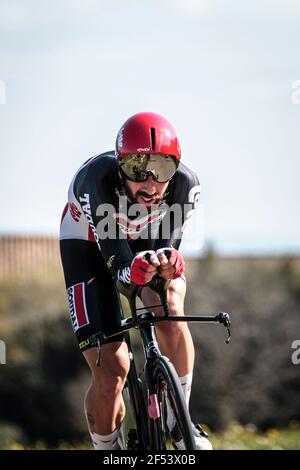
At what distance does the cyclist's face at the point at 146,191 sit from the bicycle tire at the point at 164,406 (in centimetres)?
115

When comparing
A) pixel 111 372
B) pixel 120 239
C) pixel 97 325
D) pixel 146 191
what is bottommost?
pixel 111 372

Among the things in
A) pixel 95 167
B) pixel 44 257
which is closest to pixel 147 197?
pixel 95 167

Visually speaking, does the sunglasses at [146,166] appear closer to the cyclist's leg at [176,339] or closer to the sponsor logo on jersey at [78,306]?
the cyclist's leg at [176,339]

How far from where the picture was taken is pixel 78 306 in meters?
8.29

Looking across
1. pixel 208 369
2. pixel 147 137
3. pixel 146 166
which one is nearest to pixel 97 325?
pixel 146 166

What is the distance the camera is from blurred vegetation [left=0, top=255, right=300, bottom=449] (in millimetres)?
35031

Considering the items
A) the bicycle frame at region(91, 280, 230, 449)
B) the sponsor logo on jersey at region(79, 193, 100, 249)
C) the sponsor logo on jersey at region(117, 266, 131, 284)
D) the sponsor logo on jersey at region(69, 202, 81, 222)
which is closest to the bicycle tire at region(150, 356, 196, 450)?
the bicycle frame at region(91, 280, 230, 449)

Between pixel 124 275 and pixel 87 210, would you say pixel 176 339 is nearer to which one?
pixel 124 275

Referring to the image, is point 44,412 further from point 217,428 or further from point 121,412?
point 121,412

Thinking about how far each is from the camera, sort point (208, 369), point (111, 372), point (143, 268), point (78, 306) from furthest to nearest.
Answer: point (208, 369)
point (78, 306)
point (111, 372)
point (143, 268)

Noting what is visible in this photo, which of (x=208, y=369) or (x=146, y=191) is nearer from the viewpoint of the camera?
(x=146, y=191)

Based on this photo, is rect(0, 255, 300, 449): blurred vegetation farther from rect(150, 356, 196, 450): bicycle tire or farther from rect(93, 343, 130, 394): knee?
rect(150, 356, 196, 450): bicycle tire

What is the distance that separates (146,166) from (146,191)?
180 millimetres

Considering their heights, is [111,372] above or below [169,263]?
below
